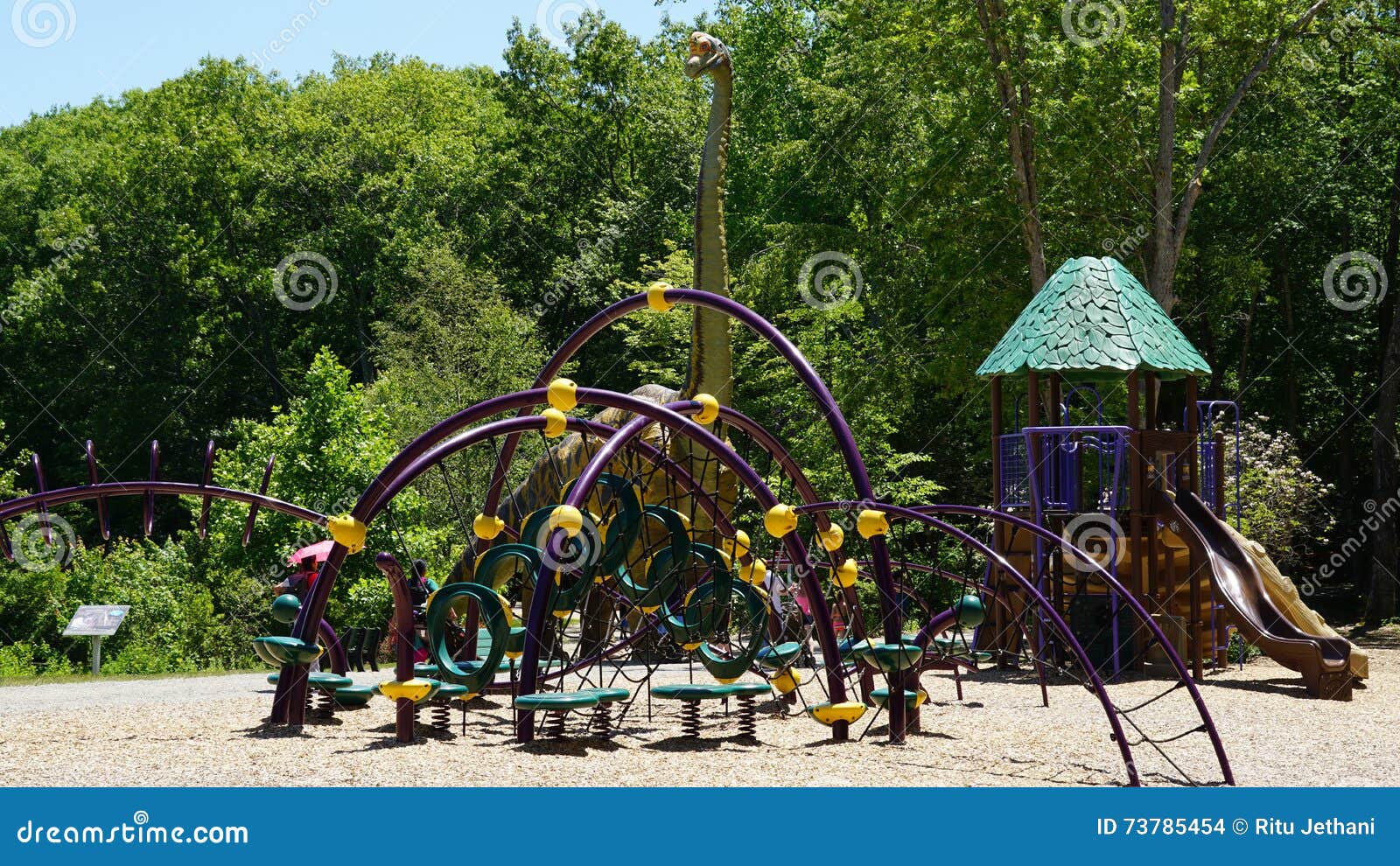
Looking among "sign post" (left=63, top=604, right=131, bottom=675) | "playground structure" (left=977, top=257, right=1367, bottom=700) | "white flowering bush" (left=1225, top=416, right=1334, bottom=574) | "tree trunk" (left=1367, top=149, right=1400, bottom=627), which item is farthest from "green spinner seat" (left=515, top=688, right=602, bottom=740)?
"tree trunk" (left=1367, top=149, right=1400, bottom=627)

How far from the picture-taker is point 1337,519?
87.5ft

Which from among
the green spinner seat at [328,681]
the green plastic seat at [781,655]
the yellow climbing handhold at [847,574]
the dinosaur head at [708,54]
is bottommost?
the green spinner seat at [328,681]

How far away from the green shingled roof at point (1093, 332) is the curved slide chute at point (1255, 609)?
1593 millimetres

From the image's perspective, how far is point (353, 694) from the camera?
966 centimetres

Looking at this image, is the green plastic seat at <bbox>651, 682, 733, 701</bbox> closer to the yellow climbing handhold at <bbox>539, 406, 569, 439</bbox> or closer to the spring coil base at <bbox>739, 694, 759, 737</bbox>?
the spring coil base at <bbox>739, 694, 759, 737</bbox>

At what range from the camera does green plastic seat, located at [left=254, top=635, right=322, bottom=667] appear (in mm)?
8875

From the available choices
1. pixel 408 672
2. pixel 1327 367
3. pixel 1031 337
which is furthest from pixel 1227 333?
pixel 408 672

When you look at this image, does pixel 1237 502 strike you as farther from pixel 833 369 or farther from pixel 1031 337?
pixel 833 369

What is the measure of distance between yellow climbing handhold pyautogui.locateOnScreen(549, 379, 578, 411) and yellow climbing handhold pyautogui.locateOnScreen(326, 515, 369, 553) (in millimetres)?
1477

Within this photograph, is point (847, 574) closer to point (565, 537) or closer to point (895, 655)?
point (895, 655)

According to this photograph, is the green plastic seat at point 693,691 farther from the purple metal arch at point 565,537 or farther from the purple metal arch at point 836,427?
the purple metal arch at point 836,427

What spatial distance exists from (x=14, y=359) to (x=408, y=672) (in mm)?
30991

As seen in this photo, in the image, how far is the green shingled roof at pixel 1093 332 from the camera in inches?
582

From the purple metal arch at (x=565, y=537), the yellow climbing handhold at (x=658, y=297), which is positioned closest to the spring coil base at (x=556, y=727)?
the purple metal arch at (x=565, y=537)
